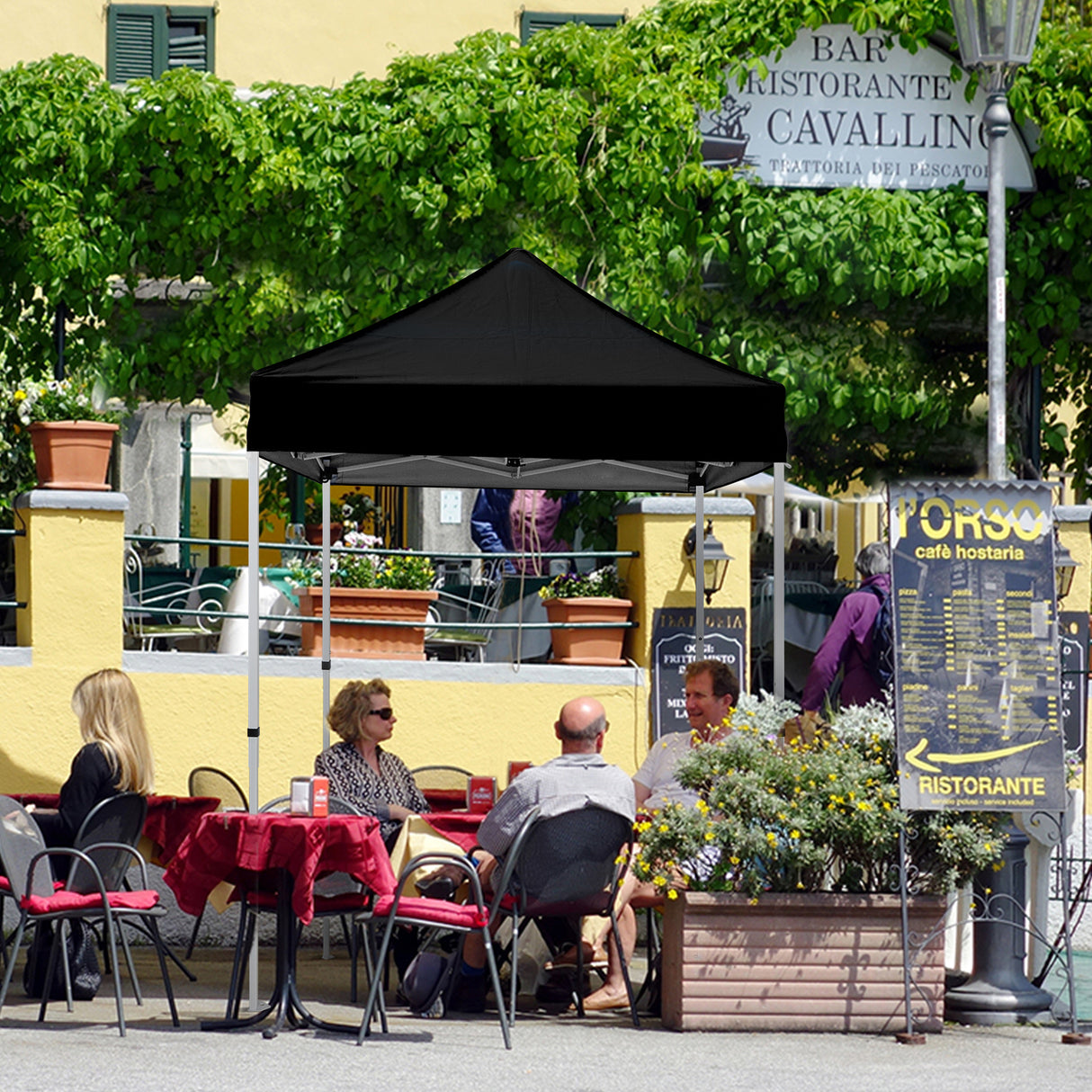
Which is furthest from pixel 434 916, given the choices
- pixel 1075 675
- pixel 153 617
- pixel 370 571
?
pixel 1075 675

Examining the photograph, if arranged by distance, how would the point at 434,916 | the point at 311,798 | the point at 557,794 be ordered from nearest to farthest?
the point at 434,916 → the point at 311,798 → the point at 557,794

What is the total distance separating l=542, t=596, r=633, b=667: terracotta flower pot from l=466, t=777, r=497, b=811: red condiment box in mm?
1856

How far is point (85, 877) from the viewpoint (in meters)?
6.74

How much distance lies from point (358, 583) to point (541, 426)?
300cm

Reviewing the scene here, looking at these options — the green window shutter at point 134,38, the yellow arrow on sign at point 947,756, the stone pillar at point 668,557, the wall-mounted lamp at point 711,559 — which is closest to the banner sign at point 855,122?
the stone pillar at point 668,557

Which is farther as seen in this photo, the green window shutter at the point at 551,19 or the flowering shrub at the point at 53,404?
the green window shutter at the point at 551,19

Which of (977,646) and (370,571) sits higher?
(370,571)

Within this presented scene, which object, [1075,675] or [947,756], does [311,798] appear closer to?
[947,756]

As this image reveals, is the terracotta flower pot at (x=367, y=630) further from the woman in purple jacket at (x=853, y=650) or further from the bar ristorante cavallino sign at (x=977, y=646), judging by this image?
the bar ristorante cavallino sign at (x=977, y=646)

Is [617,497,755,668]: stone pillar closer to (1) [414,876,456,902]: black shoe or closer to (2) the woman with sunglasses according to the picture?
(2) the woman with sunglasses

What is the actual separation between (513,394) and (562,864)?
1.69m

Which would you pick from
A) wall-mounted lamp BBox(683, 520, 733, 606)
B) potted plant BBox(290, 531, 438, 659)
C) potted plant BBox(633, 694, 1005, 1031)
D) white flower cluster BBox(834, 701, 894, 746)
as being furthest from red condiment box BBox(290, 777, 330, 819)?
wall-mounted lamp BBox(683, 520, 733, 606)

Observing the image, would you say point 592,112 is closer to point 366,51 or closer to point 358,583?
point 358,583

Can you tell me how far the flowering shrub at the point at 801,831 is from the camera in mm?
6648
